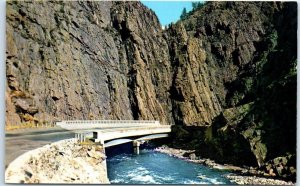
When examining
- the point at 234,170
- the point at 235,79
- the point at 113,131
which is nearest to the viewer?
the point at 234,170

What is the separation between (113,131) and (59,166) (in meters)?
3.77

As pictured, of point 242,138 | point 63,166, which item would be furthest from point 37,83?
point 242,138

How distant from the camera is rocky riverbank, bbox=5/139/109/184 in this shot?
27.3 ft

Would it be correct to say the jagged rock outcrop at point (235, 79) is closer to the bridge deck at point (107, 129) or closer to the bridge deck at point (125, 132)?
the bridge deck at point (125, 132)

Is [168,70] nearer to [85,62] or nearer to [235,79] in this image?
[235,79]

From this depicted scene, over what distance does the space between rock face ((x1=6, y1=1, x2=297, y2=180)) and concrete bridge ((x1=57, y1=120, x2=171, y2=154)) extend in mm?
807

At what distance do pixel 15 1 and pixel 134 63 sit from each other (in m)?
12.4

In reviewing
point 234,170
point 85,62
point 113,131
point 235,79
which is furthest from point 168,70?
point 234,170

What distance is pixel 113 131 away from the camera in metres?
12.6

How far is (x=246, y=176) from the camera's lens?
1079 centimetres

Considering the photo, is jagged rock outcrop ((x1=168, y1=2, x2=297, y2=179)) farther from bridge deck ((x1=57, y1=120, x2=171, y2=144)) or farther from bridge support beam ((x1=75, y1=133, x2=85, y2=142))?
bridge support beam ((x1=75, y1=133, x2=85, y2=142))

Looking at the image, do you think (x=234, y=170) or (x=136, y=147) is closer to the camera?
(x=234, y=170)

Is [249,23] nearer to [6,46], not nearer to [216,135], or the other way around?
[216,135]

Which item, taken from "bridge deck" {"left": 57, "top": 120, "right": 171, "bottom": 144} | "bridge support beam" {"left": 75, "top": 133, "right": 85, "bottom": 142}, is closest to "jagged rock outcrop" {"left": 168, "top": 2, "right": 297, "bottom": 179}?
"bridge deck" {"left": 57, "top": 120, "right": 171, "bottom": 144}
